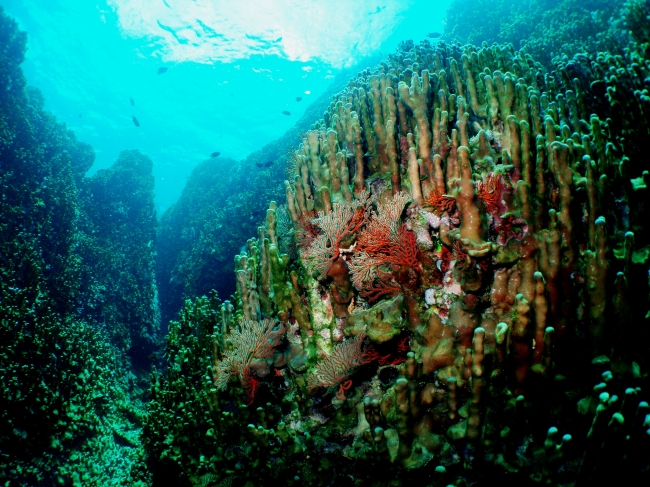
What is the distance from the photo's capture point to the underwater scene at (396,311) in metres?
1.80

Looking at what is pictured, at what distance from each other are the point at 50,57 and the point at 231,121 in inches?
711

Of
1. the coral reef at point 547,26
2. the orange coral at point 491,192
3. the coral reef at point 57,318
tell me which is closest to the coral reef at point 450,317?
the orange coral at point 491,192

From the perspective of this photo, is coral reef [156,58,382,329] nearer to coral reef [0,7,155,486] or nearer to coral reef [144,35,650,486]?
coral reef [0,7,155,486]

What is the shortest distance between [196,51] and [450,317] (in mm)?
33789

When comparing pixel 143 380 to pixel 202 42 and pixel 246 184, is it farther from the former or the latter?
pixel 202 42

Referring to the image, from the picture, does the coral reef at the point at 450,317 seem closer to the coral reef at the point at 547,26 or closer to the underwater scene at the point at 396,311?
the underwater scene at the point at 396,311

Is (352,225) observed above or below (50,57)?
below

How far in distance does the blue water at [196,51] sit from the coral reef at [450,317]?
25893 mm

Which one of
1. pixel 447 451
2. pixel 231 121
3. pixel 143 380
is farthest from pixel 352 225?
pixel 231 121

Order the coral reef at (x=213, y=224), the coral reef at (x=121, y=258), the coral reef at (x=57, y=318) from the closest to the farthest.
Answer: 1. the coral reef at (x=57, y=318)
2. the coral reef at (x=121, y=258)
3. the coral reef at (x=213, y=224)

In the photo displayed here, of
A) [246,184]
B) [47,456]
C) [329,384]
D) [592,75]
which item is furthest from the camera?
[246,184]

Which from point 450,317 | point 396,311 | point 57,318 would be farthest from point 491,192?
point 57,318

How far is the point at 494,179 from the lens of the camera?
264 cm

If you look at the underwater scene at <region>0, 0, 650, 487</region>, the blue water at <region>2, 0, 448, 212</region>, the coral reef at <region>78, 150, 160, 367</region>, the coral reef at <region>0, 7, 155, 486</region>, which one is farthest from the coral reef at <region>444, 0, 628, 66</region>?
the coral reef at <region>78, 150, 160, 367</region>
